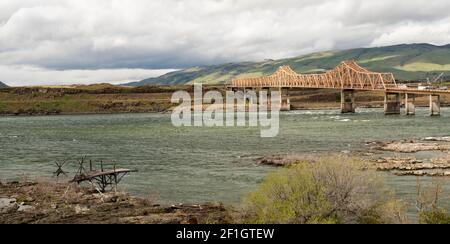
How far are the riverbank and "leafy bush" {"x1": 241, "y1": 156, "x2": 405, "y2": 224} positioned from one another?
5079 millimetres

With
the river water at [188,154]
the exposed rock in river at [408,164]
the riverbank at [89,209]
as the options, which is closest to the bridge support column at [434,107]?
the river water at [188,154]

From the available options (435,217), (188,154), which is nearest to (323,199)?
(435,217)

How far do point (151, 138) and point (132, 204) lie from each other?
212 ft

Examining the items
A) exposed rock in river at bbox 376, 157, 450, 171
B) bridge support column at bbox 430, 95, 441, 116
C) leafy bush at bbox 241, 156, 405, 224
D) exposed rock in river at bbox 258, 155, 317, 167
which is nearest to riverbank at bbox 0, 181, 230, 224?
leafy bush at bbox 241, 156, 405, 224

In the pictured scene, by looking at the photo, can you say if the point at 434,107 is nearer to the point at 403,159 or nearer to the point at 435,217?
the point at 403,159

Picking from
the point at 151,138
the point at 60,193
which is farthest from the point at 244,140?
the point at 60,193

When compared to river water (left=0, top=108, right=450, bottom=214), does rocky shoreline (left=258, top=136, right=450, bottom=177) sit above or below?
above

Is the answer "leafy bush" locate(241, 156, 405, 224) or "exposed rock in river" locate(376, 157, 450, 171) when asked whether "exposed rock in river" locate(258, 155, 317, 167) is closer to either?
"exposed rock in river" locate(376, 157, 450, 171)

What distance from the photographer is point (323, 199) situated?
86.2ft

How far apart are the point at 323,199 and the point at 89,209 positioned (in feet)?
58.2

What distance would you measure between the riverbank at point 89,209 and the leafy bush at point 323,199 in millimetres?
5079

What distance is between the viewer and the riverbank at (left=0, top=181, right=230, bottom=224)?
107 feet

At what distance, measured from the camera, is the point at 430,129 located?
10138cm
